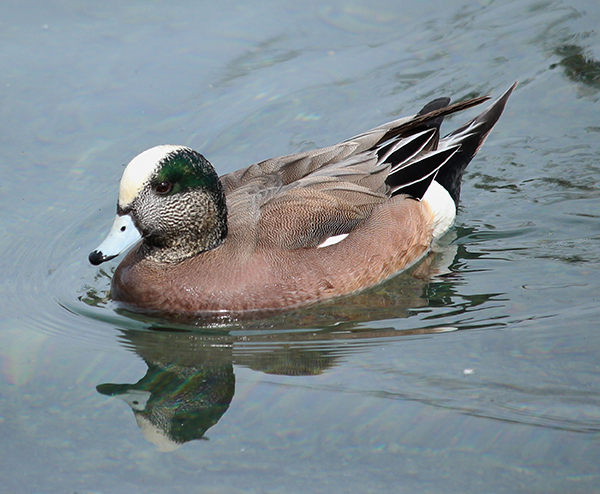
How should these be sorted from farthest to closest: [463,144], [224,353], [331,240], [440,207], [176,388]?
A: [463,144] → [440,207] → [331,240] → [224,353] → [176,388]

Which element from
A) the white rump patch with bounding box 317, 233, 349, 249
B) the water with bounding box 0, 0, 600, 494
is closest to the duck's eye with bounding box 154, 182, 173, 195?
the water with bounding box 0, 0, 600, 494

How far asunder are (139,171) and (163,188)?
198 mm

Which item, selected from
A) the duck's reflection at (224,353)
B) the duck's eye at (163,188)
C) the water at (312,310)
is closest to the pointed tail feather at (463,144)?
the water at (312,310)

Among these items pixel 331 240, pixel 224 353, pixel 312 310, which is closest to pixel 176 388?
pixel 224 353

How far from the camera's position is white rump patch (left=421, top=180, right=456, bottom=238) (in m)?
6.17

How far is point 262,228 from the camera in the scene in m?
5.22

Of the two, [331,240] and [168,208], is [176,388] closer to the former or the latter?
[168,208]

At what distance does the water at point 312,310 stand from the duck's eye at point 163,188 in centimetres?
79

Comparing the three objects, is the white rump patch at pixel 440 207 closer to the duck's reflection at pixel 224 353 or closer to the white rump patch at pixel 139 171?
the duck's reflection at pixel 224 353

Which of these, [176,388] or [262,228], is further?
[262,228]

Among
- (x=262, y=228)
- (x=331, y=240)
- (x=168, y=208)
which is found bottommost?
(x=331, y=240)

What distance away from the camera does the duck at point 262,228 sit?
4988mm

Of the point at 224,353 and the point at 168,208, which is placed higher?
the point at 168,208

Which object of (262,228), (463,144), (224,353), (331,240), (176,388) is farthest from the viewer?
(463,144)
